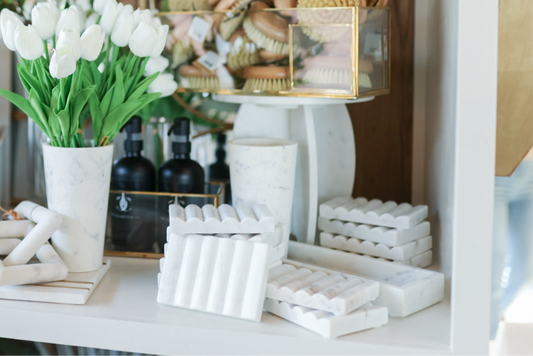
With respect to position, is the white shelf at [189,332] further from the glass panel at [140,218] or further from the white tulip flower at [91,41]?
the white tulip flower at [91,41]

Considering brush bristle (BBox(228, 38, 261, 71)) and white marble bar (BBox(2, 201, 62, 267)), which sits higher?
brush bristle (BBox(228, 38, 261, 71))

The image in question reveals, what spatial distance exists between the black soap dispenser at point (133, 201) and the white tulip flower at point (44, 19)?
0.19 metres

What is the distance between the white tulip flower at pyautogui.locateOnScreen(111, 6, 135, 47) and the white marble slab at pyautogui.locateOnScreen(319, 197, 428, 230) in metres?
0.31

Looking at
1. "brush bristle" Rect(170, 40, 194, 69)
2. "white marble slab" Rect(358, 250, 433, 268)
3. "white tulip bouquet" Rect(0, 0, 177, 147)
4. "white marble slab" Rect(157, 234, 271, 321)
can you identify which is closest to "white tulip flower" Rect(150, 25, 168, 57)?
"white tulip bouquet" Rect(0, 0, 177, 147)

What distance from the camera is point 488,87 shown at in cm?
49

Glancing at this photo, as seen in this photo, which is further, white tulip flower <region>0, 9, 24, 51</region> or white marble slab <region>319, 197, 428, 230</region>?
white marble slab <region>319, 197, 428, 230</region>

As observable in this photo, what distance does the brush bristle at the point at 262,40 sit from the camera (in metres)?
0.71

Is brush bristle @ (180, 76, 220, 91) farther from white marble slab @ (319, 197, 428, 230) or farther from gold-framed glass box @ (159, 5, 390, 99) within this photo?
white marble slab @ (319, 197, 428, 230)

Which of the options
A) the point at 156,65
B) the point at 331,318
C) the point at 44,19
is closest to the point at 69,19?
the point at 44,19

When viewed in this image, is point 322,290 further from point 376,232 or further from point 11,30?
point 11,30

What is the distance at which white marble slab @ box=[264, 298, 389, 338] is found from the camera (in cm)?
54

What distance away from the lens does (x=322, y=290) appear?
0.57 meters

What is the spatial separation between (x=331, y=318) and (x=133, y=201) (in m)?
0.34

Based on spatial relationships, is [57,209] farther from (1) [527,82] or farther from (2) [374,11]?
(1) [527,82]
